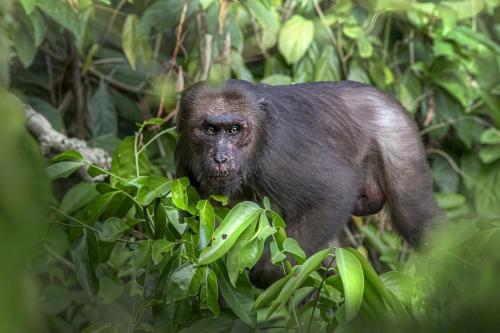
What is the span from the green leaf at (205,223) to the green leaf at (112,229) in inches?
13.9

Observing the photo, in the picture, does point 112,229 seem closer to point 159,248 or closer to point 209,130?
point 159,248

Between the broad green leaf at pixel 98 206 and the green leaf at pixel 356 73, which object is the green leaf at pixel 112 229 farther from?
the green leaf at pixel 356 73

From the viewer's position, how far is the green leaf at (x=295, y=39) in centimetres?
577

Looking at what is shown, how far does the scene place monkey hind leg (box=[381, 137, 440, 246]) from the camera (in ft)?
15.5

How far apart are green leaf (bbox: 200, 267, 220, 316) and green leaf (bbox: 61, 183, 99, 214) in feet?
5.97

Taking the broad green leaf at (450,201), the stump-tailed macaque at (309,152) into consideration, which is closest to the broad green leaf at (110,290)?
the stump-tailed macaque at (309,152)

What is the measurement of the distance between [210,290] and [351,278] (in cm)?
82

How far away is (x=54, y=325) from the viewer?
429cm

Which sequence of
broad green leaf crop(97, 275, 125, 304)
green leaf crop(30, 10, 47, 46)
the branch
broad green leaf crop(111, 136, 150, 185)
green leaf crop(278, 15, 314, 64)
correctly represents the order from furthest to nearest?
green leaf crop(278, 15, 314, 64) < green leaf crop(30, 10, 47, 46) < broad green leaf crop(97, 275, 125, 304) < the branch < broad green leaf crop(111, 136, 150, 185)

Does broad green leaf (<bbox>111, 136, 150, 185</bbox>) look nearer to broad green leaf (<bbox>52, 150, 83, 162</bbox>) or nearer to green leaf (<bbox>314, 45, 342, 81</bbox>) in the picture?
broad green leaf (<bbox>52, 150, 83, 162</bbox>)

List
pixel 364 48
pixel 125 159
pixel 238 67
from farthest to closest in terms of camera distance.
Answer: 1. pixel 364 48
2. pixel 238 67
3. pixel 125 159

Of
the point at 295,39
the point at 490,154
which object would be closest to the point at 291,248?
the point at 295,39

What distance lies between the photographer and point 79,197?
14.7ft

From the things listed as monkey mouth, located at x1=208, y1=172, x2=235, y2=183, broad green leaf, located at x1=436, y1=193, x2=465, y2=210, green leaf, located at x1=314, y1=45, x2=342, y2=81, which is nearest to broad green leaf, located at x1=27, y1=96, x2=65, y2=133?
green leaf, located at x1=314, y1=45, x2=342, y2=81
